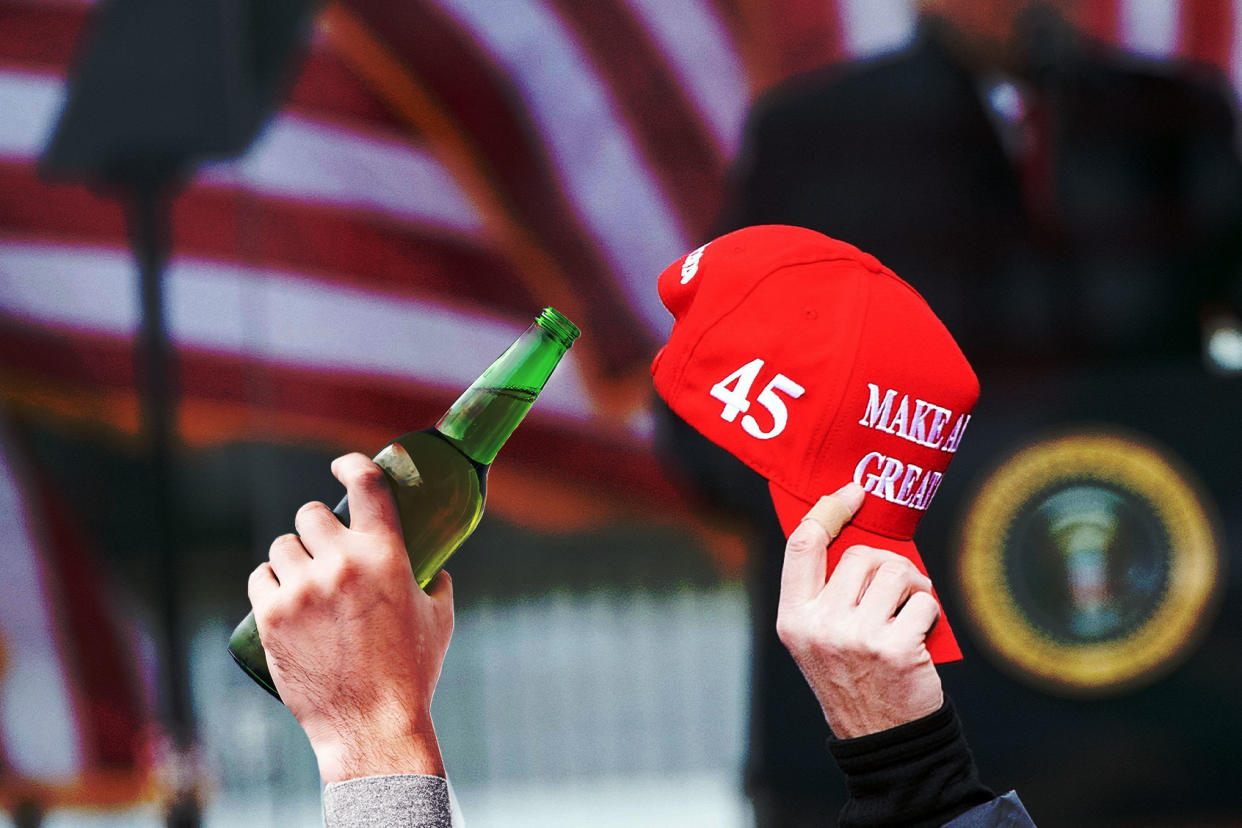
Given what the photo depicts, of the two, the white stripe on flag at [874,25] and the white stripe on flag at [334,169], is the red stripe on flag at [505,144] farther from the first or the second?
the white stripe on flag at [874,25]

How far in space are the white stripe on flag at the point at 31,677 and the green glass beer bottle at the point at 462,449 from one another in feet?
5.48

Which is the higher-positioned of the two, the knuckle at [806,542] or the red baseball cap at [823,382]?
the red baseball cap at [823,382]

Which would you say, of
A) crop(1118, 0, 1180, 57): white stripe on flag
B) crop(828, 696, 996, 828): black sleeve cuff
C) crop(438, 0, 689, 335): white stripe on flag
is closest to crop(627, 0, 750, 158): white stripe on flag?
crop(438, 0, 689, 335): white stripe on flag

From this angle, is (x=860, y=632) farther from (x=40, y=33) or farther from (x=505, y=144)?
(x=40, y=33)

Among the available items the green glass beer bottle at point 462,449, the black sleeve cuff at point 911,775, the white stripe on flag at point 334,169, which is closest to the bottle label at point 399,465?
the green glass beer bottle at point 462,449

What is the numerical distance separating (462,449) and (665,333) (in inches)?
48.1

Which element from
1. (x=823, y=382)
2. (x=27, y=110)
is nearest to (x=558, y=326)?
(x=823, y=382)

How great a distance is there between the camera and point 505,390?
966 mm

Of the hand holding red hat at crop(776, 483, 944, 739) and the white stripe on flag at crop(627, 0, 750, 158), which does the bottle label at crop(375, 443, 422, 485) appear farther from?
the white stripe on flag at crop(627, 0, 750, 158)

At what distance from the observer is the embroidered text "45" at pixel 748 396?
0.79 m

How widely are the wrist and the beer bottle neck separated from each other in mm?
320

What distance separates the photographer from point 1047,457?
7.25 feet

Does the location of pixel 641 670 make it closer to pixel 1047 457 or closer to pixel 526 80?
pixel 1047 457

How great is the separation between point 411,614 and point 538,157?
1620 mm
